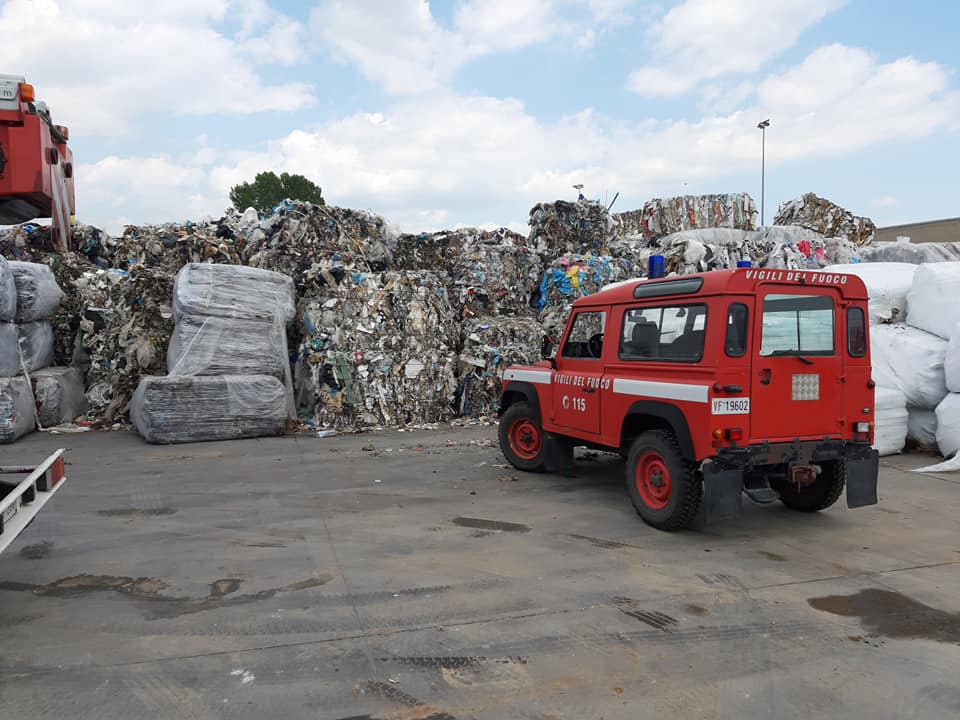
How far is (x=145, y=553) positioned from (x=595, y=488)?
4.36 meters

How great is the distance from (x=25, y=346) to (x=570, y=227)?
11.1 meters

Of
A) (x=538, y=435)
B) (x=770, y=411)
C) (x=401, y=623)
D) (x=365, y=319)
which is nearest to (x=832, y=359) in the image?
(x=770, y=411)

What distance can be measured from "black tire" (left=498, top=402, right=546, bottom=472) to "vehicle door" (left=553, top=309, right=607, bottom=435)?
2.46 feet

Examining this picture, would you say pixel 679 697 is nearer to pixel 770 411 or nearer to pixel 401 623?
pixel 401 623

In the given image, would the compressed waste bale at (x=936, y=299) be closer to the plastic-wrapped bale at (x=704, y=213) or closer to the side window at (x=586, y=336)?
the side window at (x=586, y=336)

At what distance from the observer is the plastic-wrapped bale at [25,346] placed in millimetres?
10531

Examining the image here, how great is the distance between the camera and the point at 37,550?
5289mm

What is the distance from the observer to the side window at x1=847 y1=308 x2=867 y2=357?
5625mm

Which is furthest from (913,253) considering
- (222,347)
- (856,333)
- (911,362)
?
(222,347)

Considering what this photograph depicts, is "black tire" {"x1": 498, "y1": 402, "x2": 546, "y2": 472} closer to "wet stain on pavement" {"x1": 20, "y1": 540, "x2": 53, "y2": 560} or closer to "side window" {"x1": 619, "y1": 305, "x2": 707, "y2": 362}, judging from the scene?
"side window" {"x1": 619, "y1": 305, "x2": 707, "y2": 362}

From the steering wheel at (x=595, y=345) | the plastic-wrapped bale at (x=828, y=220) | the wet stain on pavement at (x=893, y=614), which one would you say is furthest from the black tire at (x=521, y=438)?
the plastic-wrapped bale at (x=828, y=220)

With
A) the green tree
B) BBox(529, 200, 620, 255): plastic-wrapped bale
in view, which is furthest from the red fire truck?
the green tree

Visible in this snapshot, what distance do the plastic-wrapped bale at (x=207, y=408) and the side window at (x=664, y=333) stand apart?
6.32 m

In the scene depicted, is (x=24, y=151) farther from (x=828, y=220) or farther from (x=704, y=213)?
(x=828, y=220)
